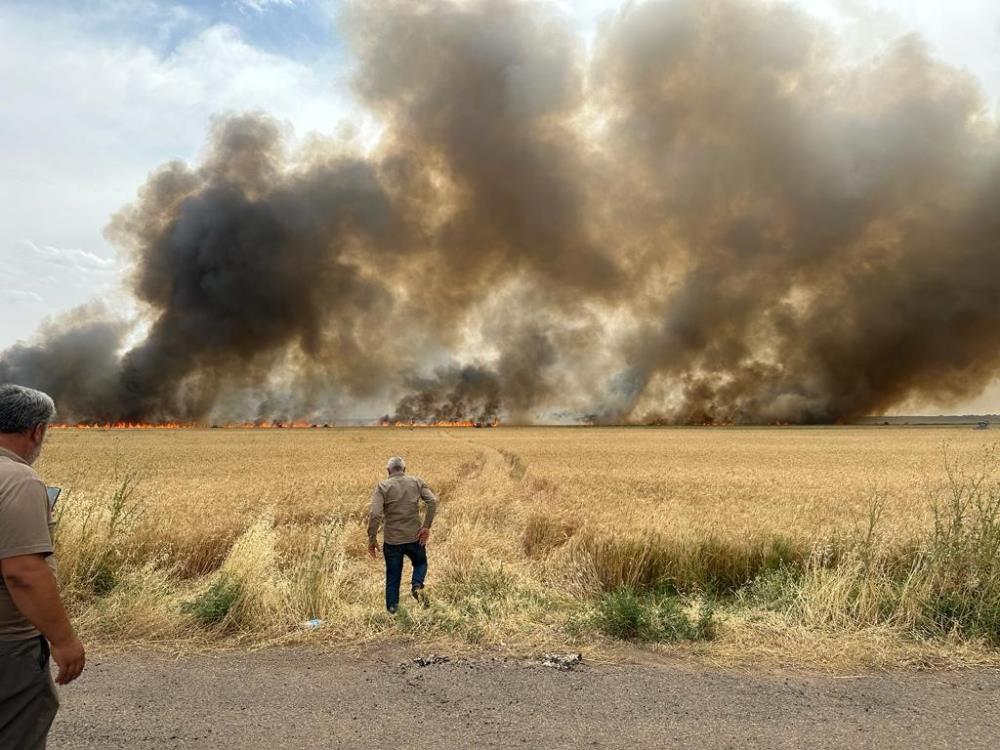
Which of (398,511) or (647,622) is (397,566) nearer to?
(398,511)

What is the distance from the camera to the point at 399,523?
8852 millimetres

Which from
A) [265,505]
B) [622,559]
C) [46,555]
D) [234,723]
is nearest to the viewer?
[46,555]

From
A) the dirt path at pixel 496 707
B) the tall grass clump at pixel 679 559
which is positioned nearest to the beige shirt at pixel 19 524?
the dirt path at pixel 496 707

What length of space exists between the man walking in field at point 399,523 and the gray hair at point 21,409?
17.1 feet

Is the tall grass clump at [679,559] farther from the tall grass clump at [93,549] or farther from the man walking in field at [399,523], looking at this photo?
the tall grass clump at [93,549]

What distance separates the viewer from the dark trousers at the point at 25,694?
327 centimetres

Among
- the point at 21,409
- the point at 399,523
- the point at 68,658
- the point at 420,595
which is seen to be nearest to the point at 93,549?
the point at 399,523

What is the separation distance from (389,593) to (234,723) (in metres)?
3.34

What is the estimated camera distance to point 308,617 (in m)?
7.94

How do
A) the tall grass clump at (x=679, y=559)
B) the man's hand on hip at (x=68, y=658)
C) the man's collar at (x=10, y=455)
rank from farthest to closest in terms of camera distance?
the tall grass clump at (x=679, y=559)
the man's collar at (x=10, y=455)
the man's hand on hip at (x=68, y=658)

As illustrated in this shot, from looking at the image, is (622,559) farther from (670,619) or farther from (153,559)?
(153,559)

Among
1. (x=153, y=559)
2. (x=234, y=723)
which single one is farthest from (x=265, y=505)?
(x=234, y=723)

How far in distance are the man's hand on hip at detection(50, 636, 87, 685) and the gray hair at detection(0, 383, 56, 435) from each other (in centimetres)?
118

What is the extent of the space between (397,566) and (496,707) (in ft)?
10.9
